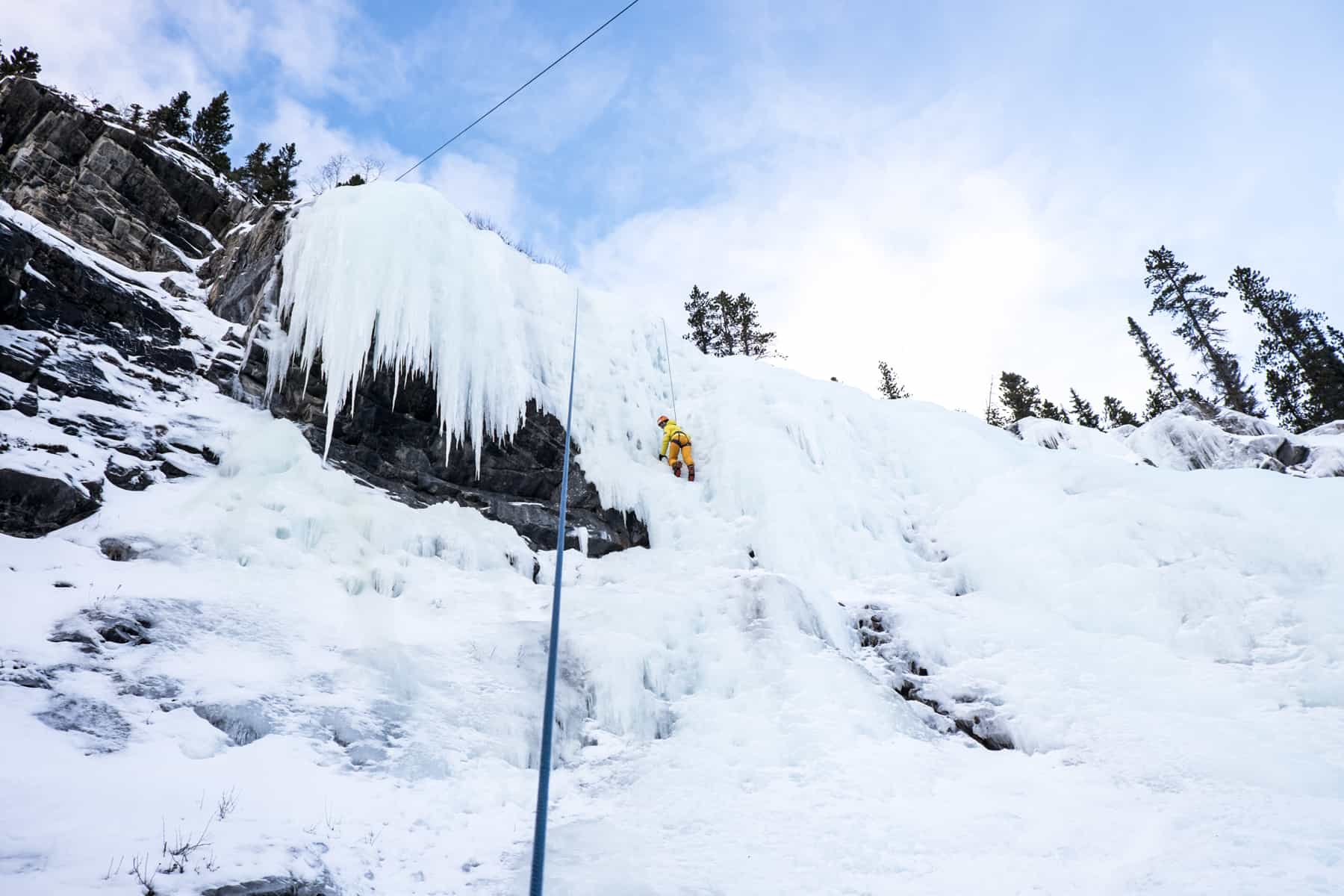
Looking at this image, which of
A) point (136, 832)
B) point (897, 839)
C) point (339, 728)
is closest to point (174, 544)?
point (339, 728)

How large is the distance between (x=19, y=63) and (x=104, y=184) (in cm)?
1019

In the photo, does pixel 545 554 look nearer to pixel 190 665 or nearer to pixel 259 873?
pixel 190 665

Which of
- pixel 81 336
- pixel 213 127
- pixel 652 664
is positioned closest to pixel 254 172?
pixel 213 127

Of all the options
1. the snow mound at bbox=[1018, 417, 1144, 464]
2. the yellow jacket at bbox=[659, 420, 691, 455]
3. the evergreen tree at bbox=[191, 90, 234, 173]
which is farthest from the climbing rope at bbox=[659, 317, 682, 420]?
the evergreen tree at bbox=[191, 90, 234, 173]

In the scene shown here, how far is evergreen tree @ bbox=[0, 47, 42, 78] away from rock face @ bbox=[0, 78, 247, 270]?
5.99m

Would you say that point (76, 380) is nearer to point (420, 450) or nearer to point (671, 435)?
point (420, 450)

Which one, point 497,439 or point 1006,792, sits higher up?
point 497,439

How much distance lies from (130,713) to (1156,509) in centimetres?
1070

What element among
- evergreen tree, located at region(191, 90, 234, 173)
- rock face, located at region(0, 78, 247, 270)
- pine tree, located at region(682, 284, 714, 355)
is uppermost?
evergreen tree, located at region(191, 90, 234, 173)

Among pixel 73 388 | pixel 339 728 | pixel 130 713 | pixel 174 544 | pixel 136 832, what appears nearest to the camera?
pixel 136 832

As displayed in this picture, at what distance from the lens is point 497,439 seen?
850 centimetres

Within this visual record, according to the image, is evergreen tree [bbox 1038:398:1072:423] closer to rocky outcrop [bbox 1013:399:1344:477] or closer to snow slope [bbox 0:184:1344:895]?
rocky outcrop [bbox 1013:399:1344:477]

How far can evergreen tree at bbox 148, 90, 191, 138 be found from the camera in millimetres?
18941

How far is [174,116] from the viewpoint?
1997 centimetres
